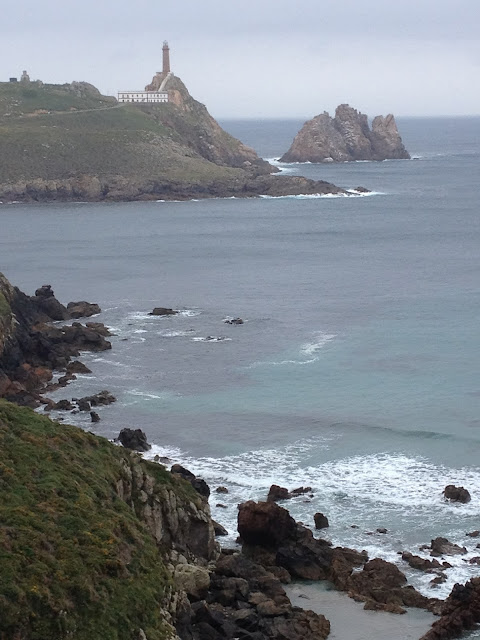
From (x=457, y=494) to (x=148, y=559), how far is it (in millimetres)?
15303

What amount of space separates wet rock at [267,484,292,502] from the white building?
158822mm

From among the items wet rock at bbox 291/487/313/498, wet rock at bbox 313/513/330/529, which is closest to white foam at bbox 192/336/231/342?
wet rock at bbox 291/487/313/498

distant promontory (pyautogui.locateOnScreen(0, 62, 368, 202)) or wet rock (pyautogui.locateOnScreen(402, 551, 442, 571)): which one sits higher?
distant promontory (pyautogui.locateOnScreen(0, 62, 368, 202))

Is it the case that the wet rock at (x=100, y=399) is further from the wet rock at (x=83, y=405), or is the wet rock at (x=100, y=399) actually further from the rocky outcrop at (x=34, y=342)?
the rocky outcrop at (x=34, y=342)

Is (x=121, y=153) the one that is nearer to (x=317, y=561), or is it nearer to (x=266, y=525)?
(x=266, y=525)

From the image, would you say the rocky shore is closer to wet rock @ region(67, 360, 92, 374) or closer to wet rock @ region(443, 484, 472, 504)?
wet rock @ region(443, 484, 472, 504)

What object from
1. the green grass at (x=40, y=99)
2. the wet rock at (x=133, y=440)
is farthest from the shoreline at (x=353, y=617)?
the green grass at (x=40, y=99)

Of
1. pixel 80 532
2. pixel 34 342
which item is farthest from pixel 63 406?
pixel 80 532

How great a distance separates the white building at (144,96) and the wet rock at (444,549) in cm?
16358

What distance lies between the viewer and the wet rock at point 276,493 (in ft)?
133

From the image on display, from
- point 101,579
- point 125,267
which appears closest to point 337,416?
point 101,579

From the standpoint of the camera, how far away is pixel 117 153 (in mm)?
160750

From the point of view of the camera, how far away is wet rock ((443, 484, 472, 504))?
4072cm

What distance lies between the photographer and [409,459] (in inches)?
1789
